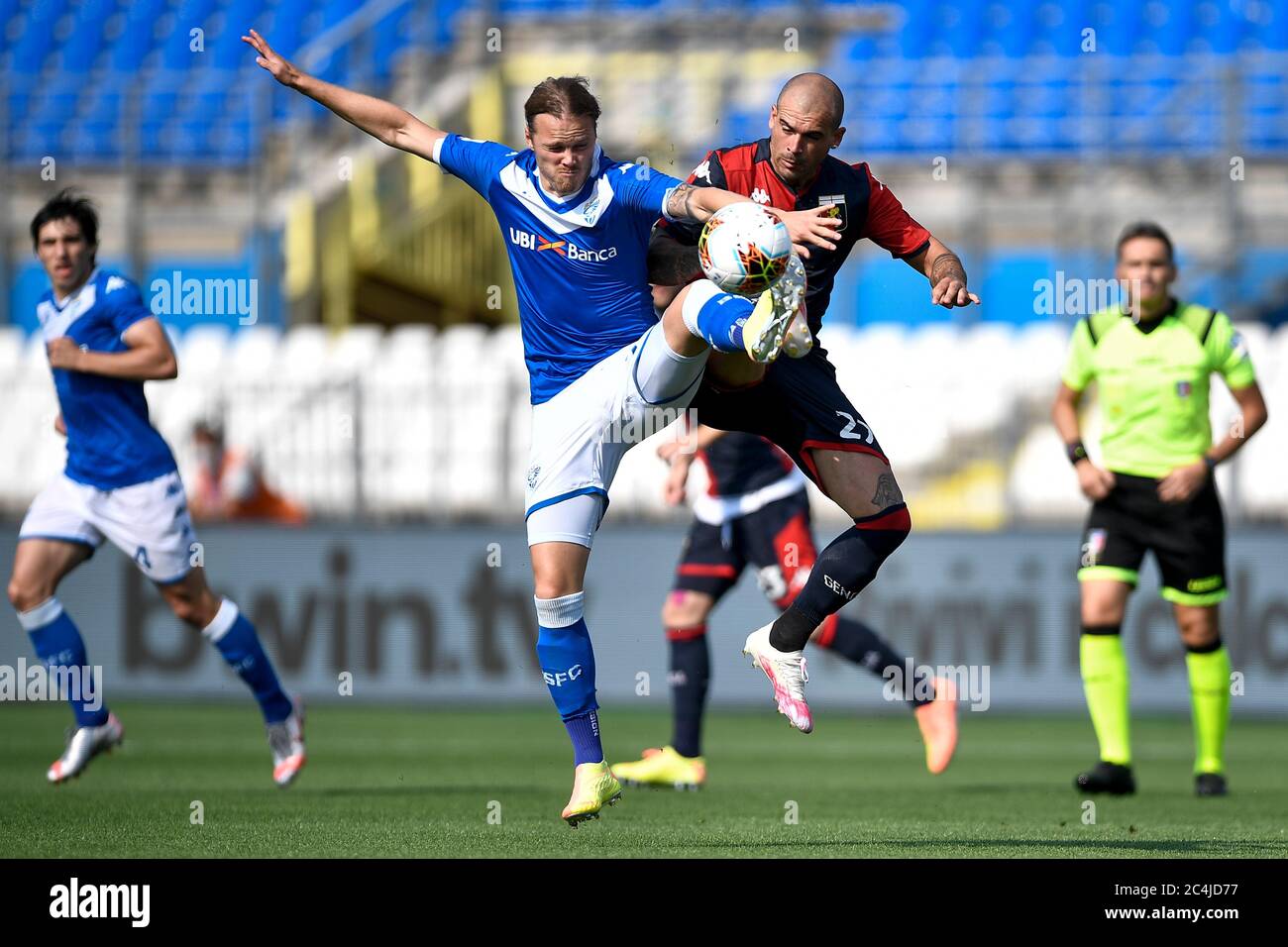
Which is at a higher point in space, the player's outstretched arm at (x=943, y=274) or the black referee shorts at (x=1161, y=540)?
the player's outstretched arm at (x=943, y=274)

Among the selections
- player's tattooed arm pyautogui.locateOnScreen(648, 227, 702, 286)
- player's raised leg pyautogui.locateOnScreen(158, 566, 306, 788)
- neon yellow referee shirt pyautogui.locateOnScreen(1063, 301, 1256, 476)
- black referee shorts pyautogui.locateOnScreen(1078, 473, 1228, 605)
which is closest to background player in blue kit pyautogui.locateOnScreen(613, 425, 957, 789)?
black referee shorts pyautogui.locateOnScreen(1078, 473, 1228, 605)

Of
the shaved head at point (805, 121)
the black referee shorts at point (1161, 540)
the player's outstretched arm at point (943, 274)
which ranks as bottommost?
the black referee shorts at point (1161, 540)

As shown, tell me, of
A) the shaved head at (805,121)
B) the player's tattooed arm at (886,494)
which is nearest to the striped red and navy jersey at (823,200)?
the shaved head at (805,121)

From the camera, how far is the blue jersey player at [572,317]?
641 cm

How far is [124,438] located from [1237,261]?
10.7m

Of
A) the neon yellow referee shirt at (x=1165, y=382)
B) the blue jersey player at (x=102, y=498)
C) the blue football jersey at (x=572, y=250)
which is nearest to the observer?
the blue football jersey at (x=572, y=250)

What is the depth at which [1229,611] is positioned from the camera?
13.3 metres

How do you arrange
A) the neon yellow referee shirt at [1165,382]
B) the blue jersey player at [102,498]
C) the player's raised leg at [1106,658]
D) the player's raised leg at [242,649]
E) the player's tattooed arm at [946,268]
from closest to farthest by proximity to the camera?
1. the player's tattooed arm at [946,268]
2. the blue jersey player at [102,498]
3. the player's raised leg at [242,649]
4. the player's raised leg at [1106,658]
5. the neon yellow referee shirt at [1165,382]

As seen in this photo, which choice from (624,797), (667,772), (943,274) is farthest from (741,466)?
(943,274)

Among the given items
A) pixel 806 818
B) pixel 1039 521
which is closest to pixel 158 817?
pixel 806 818

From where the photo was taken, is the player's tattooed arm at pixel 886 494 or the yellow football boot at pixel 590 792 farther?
the player's tattooed arm at pixel 886 494

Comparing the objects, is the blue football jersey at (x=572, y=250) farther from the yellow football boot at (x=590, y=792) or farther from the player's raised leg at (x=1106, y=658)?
the player's raised leg at (x=1106, y=658)

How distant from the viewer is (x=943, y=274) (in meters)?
6.40

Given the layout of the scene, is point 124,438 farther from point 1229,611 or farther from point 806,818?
point 1229,611
